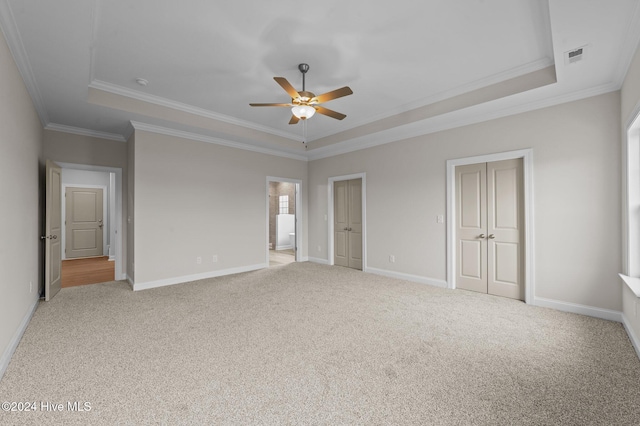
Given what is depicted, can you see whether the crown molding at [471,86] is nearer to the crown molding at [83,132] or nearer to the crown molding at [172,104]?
the crown molding at [172,104]

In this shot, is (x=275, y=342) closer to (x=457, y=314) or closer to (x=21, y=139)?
(x=457, y=314)

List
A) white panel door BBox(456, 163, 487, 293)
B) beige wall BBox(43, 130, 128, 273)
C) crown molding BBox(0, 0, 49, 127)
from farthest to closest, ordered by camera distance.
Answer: beige wall BBox(43, 130, 128, 273), white panel door BBox(456, 163, 487, 293), crown molding BBox(0, 0, 49, 127)

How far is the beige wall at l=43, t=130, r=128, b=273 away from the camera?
4582 millimetres

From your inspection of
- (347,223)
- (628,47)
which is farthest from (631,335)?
(347,223)

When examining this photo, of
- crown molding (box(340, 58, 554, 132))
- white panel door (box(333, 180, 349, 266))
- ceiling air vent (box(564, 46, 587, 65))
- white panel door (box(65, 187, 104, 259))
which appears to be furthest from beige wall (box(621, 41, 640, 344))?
white panel door (box(65, 187, 104, 259))

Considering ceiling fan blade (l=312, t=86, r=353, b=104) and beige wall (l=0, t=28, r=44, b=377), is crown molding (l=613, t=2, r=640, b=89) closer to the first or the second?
ceiling fan blade (l=312, t=86, r=353, b=104)

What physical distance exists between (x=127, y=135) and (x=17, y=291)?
3115mm

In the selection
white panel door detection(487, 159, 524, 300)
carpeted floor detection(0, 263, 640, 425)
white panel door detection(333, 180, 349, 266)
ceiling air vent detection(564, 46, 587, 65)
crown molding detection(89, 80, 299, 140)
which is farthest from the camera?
white panel door detection(333, 180, 349, 266)

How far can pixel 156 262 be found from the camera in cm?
462

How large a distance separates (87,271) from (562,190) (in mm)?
8321

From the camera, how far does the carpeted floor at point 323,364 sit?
5.63 feet

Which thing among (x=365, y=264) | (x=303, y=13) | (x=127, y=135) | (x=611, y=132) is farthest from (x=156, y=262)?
(x=611, y=132)

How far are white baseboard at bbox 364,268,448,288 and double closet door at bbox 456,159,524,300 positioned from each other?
28cm

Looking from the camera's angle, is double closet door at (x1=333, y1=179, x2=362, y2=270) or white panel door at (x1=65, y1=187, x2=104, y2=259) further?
white panel door at (x1=65, y1=187, x2=104, y2=259)
